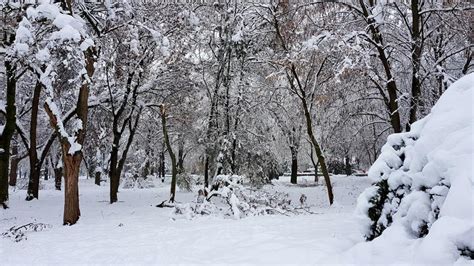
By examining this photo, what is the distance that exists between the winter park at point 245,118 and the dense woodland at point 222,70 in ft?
0.24

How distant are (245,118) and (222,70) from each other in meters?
2.48

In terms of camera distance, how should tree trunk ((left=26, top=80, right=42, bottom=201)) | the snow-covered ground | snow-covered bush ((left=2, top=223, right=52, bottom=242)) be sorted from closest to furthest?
the snow-covered ground, snow-covered bush ((left=2, top=223, right=52, bottom=242)), tree trunk ((left=26, top=80, right=42, bottom=201))

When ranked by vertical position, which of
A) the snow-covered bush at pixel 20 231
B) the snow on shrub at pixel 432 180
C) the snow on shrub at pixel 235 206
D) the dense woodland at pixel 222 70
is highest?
the dense woodland at pixel 222 70

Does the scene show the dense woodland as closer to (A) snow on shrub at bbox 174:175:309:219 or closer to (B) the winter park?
(B) the winter park

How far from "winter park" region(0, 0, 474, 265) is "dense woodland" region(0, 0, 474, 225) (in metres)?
0.07

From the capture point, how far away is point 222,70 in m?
16.2

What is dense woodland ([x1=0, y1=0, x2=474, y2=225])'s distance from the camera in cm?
995

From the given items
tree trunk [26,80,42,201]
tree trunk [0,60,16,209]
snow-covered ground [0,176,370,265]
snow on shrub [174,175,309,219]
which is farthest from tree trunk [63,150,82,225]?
tree trunk [26,80,42,201]

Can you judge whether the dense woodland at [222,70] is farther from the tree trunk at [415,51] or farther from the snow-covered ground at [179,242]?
the snow-covered ground at [179,242]

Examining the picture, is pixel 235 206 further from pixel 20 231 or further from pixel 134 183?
pixel 134 183

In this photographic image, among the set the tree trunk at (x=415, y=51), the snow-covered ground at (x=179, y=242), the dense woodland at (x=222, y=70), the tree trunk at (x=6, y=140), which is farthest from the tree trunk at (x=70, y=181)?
the tree trunk at (x=415, y=51)

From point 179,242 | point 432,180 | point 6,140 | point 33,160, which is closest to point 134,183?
point 33,160

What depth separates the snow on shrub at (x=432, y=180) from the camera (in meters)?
3.51

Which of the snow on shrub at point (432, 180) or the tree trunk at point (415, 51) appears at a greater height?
the tree trunk at point (415, 51)
